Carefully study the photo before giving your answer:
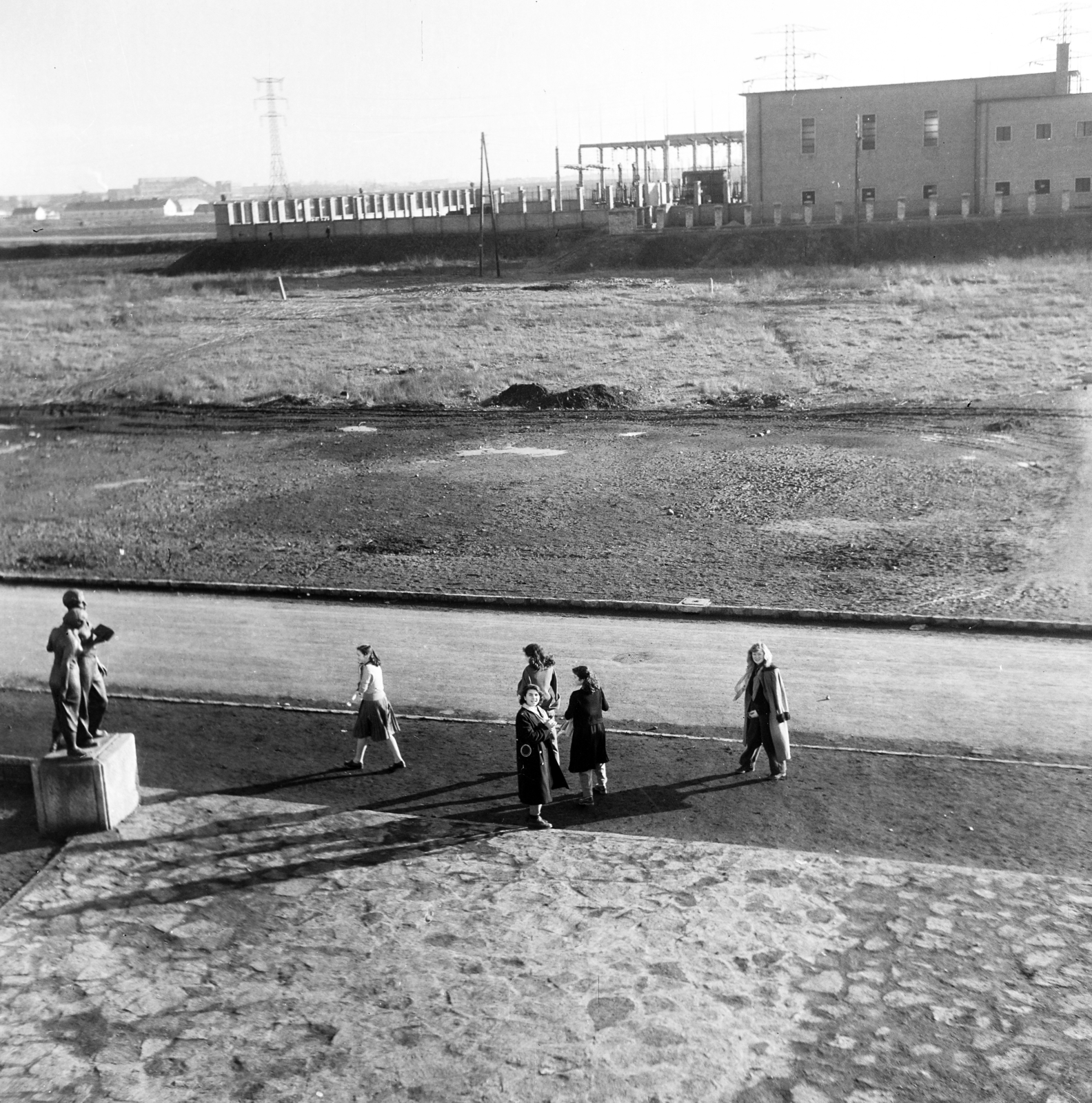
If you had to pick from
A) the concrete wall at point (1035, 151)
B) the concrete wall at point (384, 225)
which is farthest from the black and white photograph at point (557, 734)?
the concrete wall at point (384, 225)

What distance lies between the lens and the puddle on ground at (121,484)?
26188 millimetres

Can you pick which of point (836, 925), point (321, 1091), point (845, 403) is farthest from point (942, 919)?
point (845, 403)

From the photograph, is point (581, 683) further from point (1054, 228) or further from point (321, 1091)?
point (1054, 228)

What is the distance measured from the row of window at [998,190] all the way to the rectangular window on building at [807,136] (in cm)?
229

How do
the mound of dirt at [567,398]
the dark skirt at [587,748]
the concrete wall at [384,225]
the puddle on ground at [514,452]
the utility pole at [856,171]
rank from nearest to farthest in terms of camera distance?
the dark skirt at [587,748], the puddle on ground at [514,452], the mound of dirt at [567,398], the utility pole at [856,171], the concrete wall at [384,225]

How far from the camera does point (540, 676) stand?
1159 cm

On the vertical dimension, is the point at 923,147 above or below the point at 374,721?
above

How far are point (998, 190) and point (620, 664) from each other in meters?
60.0

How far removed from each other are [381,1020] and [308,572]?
37.9 feet

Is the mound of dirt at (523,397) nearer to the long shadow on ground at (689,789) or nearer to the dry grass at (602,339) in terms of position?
the dry grass at (602,339)

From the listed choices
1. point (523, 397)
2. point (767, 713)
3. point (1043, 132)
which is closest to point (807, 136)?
point (1043, 132)

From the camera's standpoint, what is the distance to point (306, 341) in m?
46.1

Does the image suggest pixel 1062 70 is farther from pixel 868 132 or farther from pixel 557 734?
pixel 557 734

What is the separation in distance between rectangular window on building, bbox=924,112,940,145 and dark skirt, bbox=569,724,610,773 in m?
64.5
